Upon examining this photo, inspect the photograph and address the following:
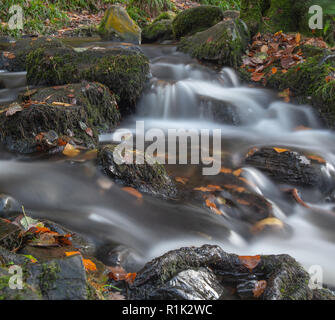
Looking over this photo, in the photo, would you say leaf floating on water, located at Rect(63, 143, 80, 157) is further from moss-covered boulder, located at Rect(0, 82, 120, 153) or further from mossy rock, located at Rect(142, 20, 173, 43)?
mossy rock, located at Rect(142, 20, 173, 43)

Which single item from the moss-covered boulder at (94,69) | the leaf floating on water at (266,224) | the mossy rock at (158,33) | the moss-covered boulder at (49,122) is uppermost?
the mossy rock at (158,33)

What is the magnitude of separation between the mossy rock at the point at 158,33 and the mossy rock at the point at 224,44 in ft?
8.22

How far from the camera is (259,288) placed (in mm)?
1844

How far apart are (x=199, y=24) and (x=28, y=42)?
4.03 m

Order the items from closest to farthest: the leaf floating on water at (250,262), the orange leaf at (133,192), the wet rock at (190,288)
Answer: the wet rock at (190,288) < the leaf floating on water at (250,262) < the orange leaf at (133,192)

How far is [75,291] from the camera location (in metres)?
1.31

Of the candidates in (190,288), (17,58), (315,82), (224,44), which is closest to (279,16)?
(224,44)

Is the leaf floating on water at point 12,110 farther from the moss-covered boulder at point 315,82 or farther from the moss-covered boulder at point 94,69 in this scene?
the moss-covered boulder at point 315,82

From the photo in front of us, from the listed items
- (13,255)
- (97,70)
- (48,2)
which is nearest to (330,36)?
(97,70)

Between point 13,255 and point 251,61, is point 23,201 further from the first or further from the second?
point 251,61

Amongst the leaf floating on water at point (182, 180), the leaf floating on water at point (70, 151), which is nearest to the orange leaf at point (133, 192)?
the leaf floating on water at point (182, 180)

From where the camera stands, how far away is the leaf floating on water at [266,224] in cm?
283

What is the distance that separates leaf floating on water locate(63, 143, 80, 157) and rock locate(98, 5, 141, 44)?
6154mm

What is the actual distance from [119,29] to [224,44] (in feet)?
12.8
